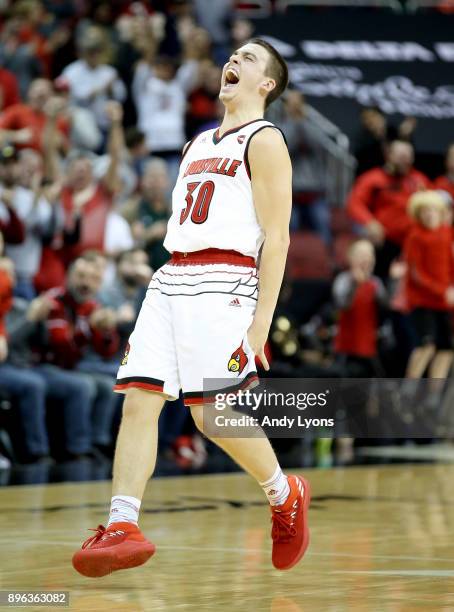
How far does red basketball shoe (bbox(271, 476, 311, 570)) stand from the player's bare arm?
706mm

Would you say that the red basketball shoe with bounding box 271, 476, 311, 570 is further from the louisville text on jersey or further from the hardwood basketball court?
the louisville text on jersey

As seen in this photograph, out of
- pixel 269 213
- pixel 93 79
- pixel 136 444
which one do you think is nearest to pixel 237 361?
pixel 136 444

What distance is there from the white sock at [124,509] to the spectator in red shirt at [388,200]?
1043 cm

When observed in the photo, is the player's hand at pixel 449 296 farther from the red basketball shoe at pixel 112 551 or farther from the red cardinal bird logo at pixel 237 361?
the red basketball shoe at pixel 112 551

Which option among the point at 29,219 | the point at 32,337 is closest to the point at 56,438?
the point at 32,337

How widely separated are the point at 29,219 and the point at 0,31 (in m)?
4.63

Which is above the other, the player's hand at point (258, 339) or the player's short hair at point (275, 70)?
the player's short hair at point (275, 70)

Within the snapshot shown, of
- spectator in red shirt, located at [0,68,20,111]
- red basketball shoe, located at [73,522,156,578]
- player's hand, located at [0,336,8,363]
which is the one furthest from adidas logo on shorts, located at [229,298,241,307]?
spectator in red shirt, located at [0,68,20,111]

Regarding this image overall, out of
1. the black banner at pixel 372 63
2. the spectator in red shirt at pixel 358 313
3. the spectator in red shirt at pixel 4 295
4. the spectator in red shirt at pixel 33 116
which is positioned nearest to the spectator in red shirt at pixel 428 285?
the spectator in red shirt at pixel 358 313

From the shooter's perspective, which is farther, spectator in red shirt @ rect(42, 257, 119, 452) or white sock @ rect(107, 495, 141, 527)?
spectator in red shirt @ rect(42, 257, 119, 452)

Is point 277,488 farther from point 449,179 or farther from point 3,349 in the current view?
point 449,179

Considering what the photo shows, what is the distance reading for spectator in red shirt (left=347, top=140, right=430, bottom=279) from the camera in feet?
52.5

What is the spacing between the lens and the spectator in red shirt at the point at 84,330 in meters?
11.9

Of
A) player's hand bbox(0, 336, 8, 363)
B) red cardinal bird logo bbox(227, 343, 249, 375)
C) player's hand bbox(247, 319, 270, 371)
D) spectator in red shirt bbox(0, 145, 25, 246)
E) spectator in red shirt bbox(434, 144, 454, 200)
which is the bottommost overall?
red cardinal bird logo bbox(227, 343, 249, 375)
